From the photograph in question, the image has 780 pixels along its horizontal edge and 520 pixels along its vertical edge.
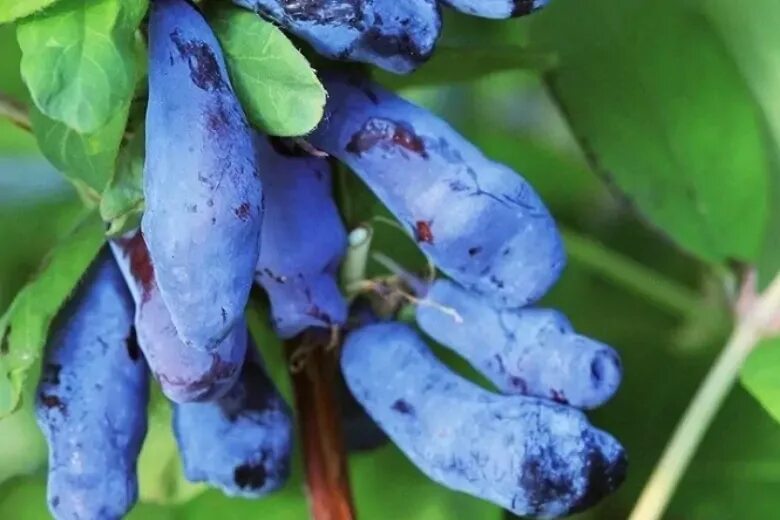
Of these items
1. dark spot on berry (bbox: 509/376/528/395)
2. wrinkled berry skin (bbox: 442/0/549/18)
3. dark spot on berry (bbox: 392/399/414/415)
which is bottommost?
dark spot on berry (bbox: 392/399/414/415)

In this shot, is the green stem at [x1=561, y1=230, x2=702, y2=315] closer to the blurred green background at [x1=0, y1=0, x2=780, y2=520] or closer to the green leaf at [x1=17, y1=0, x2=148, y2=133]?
the blurred green background at [x1=0, y1=0, x2=780, y2=520]

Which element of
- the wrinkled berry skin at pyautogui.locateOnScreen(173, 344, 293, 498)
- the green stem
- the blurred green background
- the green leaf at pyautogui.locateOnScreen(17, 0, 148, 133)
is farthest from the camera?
the green stem

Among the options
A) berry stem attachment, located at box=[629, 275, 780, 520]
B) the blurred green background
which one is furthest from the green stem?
berry stem attachment, located at box=[629, 275, 780, 520]

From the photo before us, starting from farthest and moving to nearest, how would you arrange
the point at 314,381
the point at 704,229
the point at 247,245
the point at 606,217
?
the point at 606,217 → the point at 704,229 → the point at 314,381 → the point at 247,245

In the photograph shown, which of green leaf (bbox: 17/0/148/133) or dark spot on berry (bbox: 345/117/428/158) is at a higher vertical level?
green leaf (bbox: 17/0/148/133)

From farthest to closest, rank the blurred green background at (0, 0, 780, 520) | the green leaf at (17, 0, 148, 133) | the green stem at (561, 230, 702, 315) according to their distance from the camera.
A: the green stem at (561, 230, 702, 315) < the blurred green background at (0, 0, 780, 520) < the green leaf at (17, 0, 148, 133)

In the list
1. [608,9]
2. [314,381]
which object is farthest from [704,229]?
[314,381]

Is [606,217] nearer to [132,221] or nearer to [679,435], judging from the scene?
[679,435]
